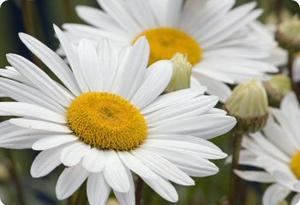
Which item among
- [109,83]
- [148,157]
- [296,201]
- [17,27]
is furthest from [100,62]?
[17,27]

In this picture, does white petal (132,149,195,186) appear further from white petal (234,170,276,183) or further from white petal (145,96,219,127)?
white petal (234,170,276,183)

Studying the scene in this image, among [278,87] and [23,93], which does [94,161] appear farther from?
[278,87]

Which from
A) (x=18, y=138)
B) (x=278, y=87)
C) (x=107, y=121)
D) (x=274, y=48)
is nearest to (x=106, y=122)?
(x=107, y=121)

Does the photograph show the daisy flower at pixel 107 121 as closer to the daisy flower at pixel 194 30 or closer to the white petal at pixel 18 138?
the white petal at pixel 18 138

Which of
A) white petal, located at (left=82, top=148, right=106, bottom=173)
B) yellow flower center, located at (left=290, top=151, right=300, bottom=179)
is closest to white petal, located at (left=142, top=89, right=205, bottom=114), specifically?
white petal, located at (left=82, top=148, right=106, bottom=173)

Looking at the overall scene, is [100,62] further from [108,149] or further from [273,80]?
[273,80]

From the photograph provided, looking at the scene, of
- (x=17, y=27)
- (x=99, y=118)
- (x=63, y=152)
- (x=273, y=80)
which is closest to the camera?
(x=63, y=152)

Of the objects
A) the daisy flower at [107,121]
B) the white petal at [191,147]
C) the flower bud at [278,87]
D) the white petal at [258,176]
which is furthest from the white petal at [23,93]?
the flower bud at [278,87]
